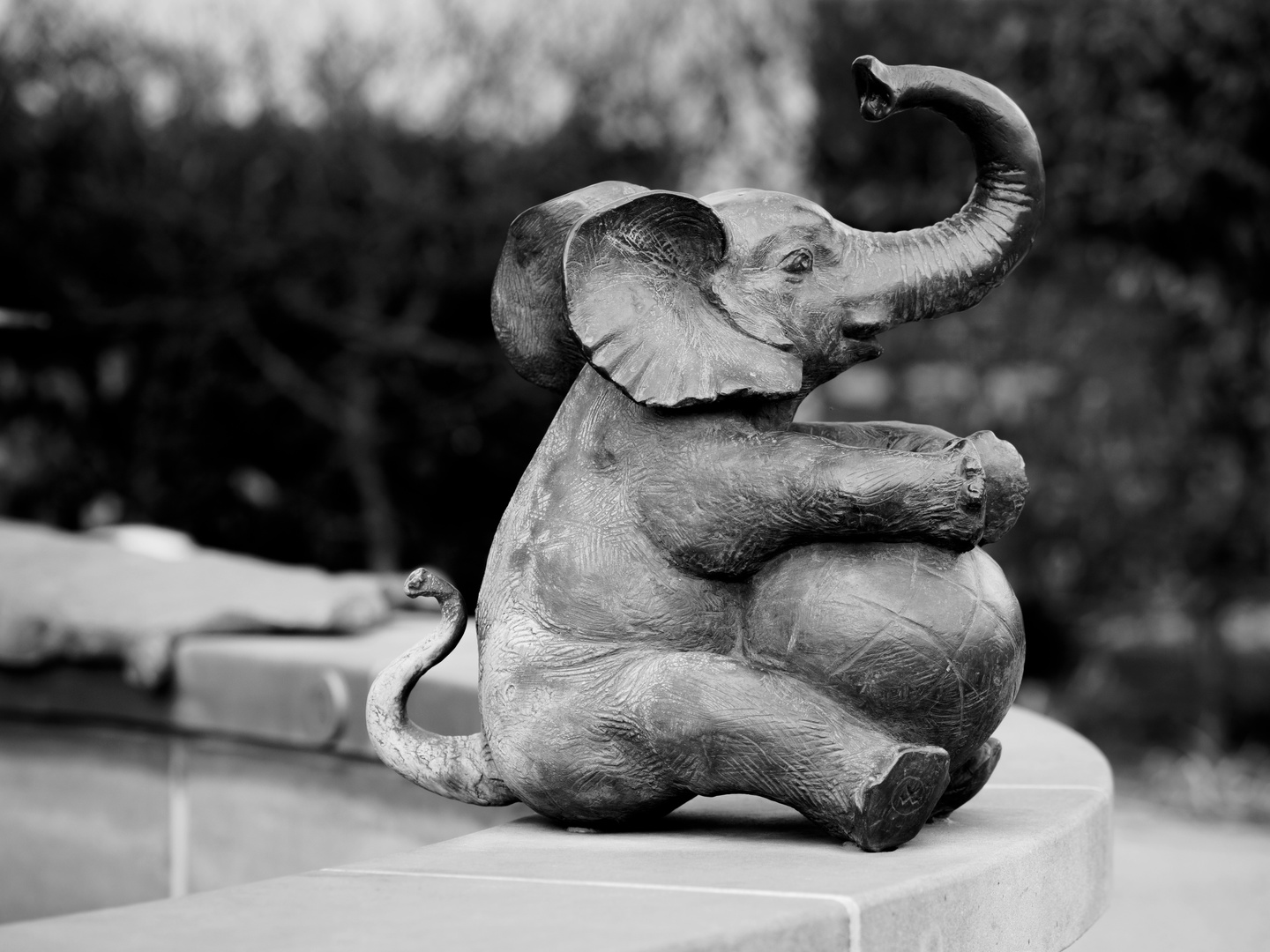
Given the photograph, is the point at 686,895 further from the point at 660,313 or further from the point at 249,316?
the point at 249,316

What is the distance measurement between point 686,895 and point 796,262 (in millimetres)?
799

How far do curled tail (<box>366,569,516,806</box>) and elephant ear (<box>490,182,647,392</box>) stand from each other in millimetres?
330

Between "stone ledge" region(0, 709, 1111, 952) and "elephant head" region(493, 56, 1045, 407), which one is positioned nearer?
"stone ledge" region(0, 709, 1111, 952)

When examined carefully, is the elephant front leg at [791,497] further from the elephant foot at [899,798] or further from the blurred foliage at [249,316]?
the blurred foliage at [249,316]

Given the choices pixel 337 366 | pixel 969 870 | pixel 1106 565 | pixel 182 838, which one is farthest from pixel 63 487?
pixel 969 870

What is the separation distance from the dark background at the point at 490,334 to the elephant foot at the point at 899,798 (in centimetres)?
420

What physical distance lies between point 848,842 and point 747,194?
32.3 inches

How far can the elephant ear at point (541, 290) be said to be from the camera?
2088 mm

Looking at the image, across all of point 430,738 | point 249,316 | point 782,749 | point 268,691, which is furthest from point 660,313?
point 249,316

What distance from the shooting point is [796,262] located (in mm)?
1940

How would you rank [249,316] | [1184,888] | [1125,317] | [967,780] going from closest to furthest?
[967,780]
[1184,888]
[1125,317]
[249,316]

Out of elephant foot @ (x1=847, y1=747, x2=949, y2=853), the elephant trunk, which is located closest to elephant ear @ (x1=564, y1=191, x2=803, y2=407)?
the elephant trunk

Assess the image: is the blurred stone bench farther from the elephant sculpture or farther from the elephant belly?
the elephant belly

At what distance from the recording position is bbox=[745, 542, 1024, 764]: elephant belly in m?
1.79
